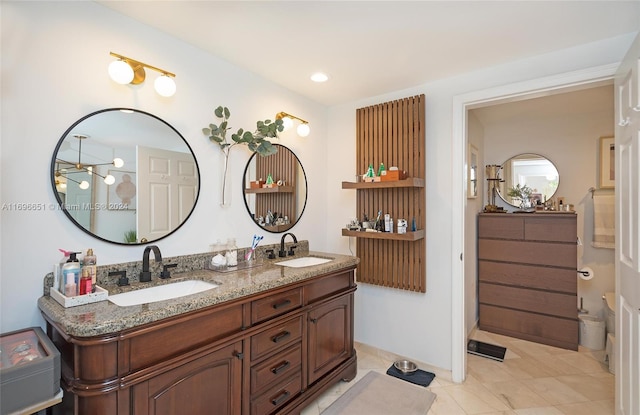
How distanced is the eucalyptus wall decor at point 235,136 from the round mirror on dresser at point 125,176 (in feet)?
0.69

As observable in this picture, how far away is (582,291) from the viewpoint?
134 inches

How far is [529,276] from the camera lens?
3234 millimetres

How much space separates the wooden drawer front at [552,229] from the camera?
301cm

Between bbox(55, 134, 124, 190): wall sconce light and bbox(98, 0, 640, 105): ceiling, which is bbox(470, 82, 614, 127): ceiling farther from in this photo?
bbox(55, 134, 124, 190): wall sconce light

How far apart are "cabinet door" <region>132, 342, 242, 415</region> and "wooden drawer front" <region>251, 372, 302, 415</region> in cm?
14

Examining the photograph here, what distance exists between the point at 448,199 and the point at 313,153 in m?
1.31

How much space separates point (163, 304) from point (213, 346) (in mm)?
315

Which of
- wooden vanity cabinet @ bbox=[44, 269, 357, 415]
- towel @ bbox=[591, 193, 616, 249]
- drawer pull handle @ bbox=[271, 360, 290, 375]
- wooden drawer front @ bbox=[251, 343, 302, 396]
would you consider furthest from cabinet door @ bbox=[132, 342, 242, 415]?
towel @ bbox=[591, 193, 616, 249]

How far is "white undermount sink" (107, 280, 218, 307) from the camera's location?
149 cm

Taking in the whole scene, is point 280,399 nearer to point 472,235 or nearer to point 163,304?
point 163,304

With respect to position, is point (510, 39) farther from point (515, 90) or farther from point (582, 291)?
point (582, 291)

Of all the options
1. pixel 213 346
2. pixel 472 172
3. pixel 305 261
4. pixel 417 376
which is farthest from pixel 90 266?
pixel 472 172

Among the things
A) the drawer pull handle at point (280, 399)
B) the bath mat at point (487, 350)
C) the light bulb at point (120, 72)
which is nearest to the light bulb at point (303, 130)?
the light bulb at point (120, 72)

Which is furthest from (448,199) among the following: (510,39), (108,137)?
(108,137)
